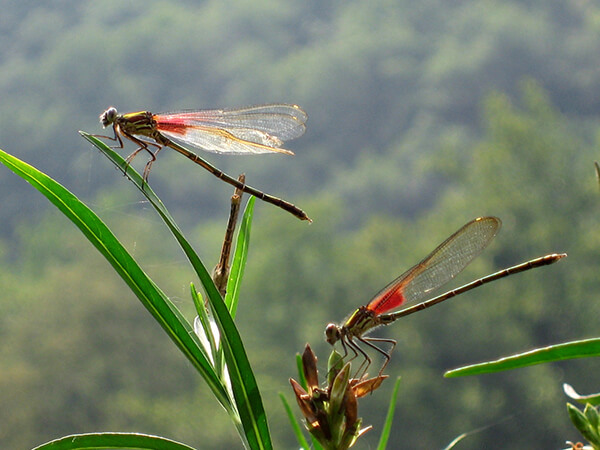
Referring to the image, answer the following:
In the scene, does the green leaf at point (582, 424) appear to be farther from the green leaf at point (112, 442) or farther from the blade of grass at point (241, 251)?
the blade of grass at point (241, 251)

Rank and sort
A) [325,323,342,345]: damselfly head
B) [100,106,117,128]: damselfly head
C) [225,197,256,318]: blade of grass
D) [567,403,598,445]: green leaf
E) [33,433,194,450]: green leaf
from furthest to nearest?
[100,106,117,128]: damselfly head → [325,323,342,345]: damselfly head → [225,197,256,318]: blade of grass → [33,433,194,450]: green leaf → [567,403,598,445]: green leaf

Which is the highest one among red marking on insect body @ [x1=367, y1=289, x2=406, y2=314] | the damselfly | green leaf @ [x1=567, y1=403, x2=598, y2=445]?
the damselfly

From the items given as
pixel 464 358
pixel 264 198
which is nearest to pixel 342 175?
pixel 464 358

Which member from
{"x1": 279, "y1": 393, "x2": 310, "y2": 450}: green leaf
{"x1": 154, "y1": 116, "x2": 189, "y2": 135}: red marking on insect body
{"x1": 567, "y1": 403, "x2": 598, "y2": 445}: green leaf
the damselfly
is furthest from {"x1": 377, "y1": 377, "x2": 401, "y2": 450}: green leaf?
{"x1": 154, "y1": 116, "x2": 189, "y2": 135}: red marking on insect body

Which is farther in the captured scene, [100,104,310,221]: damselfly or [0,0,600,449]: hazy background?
[0,0,600,449]: hazy background

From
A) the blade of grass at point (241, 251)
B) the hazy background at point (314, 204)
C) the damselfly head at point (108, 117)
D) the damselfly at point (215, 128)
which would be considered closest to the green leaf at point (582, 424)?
the blade of grass at point (241, 251)

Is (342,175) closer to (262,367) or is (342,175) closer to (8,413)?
(262,367)

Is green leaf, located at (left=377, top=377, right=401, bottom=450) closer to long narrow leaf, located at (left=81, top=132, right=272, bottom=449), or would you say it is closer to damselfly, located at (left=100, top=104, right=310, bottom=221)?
long narrow leaf, located at (left=81, top=132, right=272, bottom=449)
